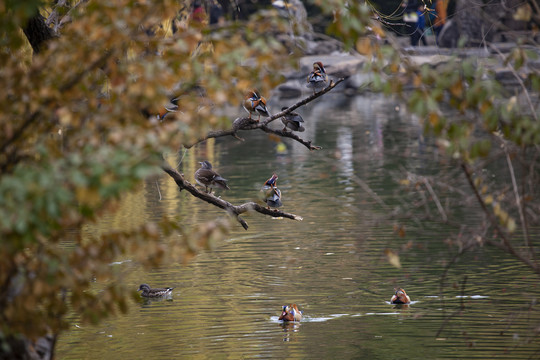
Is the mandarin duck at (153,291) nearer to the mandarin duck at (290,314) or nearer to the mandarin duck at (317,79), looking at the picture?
the mandarin duck at (290,314)

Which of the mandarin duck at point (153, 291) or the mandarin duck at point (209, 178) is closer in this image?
the mandarin duck at point (209, 178)

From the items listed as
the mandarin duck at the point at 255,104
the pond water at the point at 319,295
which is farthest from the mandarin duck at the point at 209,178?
the mandarin duck at the point at 255,104

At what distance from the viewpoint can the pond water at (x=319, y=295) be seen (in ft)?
27.0

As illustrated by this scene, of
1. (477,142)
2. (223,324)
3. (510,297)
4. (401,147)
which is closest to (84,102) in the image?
(477,142)

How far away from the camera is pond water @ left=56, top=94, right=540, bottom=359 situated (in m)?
8.24

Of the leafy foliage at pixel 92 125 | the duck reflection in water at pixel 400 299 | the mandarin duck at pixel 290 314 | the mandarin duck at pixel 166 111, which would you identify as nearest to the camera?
the leafy foliage at pixel 92 125

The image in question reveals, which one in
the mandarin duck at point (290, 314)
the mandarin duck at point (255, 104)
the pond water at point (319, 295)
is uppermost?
the mandarin duck at point (255, 104)

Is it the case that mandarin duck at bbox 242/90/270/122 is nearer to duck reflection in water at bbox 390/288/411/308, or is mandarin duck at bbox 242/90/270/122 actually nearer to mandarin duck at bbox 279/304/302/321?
mandarin duck at bbox 279/304/302/321

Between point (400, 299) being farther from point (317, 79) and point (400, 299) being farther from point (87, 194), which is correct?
point (87, 194)

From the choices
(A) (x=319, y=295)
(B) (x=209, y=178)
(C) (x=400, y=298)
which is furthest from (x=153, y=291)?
(C) (x=400, y=298)

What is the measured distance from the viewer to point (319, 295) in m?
10.1

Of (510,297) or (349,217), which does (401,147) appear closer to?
(349,217)

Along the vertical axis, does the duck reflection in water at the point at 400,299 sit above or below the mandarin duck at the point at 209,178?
below

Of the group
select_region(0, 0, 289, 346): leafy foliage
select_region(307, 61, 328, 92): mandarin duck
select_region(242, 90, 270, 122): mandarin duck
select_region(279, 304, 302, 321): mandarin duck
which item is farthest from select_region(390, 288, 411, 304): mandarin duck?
select_region(0, 0, 289, 346): leafy foliage
